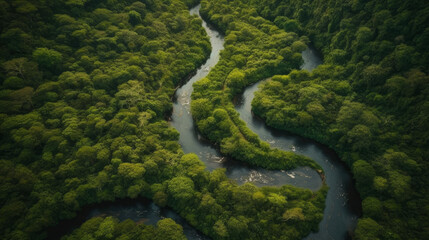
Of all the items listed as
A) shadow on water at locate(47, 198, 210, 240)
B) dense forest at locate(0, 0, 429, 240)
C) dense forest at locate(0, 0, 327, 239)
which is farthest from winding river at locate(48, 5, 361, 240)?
dense forest at locate(0, 0, 327, 239)

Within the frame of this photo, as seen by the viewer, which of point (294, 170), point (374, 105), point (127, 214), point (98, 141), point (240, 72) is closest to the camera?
point (127, 214)

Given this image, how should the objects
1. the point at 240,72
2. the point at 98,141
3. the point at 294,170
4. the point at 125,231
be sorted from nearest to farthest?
the point at 125,231
the point at 98,141
the point at 294,170
the point at 240,72

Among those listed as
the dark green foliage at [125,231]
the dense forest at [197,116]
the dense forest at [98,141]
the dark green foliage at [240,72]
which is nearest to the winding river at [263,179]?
the dense forest at [197,116]

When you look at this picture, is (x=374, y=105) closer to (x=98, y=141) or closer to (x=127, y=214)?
(x=127, y=214)

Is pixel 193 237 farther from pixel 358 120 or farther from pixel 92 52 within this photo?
pixel 92 52

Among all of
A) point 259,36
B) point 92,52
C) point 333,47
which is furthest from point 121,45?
point 333,47

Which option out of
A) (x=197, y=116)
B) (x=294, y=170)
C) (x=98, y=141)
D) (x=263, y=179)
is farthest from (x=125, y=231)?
(x=294, y=170)
